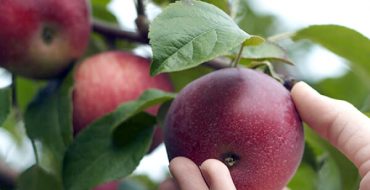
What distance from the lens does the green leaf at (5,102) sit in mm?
972

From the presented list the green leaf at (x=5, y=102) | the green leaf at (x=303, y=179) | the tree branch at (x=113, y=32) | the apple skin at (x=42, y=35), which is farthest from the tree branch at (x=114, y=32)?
the green leaf at (x=303, y=179)

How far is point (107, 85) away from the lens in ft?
3.71

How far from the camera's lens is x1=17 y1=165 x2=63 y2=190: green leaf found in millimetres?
1032

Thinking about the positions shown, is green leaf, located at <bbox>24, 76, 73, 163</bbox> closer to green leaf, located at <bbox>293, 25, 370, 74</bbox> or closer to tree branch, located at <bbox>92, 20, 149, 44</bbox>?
tree branch, located at <bbox>92, 20, 149, 44</bbox>

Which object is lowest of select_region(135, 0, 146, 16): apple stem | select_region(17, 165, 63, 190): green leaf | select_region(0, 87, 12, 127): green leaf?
select_region(17, 165, 63, 190): green leaf

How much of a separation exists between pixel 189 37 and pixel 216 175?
5.4 inches

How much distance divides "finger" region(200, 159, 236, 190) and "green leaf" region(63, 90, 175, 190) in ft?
0.72

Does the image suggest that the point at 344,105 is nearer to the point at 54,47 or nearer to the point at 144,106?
the point at 144,106

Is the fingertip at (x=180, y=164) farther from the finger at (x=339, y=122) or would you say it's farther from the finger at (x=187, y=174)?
the finger at (x=339, y=122)

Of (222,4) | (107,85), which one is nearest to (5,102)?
(107,85)

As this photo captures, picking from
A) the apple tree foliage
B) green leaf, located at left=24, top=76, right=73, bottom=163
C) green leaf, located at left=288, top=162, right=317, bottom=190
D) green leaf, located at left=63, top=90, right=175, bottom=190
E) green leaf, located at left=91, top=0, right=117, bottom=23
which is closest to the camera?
the apple tree foliage

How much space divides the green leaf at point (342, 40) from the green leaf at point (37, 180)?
0.41 m

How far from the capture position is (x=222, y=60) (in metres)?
1.00

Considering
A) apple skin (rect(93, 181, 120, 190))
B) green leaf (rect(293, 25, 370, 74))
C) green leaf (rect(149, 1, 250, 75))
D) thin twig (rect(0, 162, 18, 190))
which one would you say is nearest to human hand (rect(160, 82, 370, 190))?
green leaf (rect(149, 1, 250, 75))
